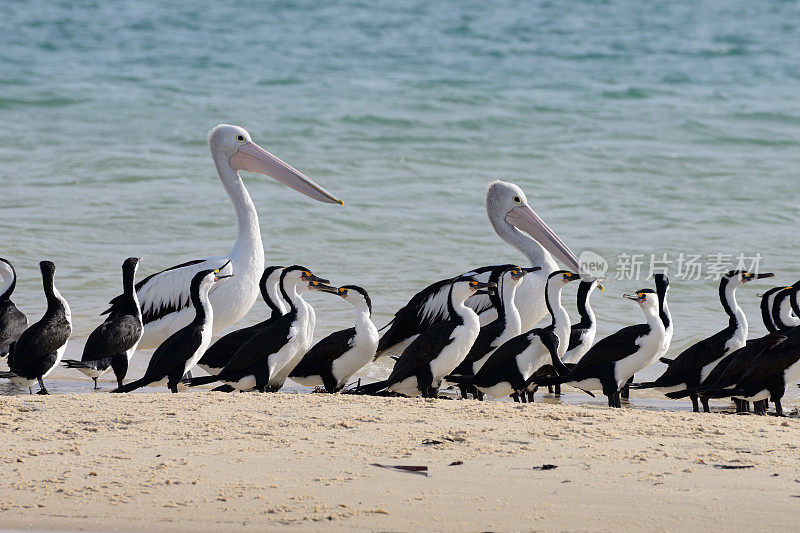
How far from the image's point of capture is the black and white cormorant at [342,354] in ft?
22.2

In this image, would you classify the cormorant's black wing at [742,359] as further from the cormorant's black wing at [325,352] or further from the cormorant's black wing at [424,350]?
the cormorant's black wing at [325,352]

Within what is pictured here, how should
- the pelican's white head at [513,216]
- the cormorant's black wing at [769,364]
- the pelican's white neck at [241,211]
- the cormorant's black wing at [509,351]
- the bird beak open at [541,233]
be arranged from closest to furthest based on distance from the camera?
the cormorant's black wing at [769,364]
the cormorant's black wing at [509,351]
the pelican's white neck at [241,211]
the bird beak open at [541,233]
the pelican's white head at [513,216]

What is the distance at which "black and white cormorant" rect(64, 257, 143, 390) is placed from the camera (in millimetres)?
6766

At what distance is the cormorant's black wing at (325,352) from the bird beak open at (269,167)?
2127 millimetres

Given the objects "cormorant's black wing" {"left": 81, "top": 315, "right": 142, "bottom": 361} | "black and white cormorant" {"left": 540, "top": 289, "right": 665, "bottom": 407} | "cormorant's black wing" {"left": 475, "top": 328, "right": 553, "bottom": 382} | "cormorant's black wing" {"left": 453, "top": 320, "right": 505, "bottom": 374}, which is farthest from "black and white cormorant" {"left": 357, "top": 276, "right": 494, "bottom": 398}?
"cormorant's black wing" {"left": 81, "top": 315, "right": 142, "bottom": 361}

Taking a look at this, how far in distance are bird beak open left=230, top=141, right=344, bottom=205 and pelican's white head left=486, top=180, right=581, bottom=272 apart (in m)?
1.35

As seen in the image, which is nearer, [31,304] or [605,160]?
[31,304]

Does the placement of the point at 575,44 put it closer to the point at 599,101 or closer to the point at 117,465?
the point at 599,101

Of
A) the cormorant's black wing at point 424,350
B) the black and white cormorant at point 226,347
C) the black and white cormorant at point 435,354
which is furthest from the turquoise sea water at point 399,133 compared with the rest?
the cormorant's black wing at point 424,350

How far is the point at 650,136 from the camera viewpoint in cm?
1775

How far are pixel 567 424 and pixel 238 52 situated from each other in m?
20.4

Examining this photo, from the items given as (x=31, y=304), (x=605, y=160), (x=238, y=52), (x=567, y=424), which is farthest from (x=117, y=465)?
(x=238, y=52)

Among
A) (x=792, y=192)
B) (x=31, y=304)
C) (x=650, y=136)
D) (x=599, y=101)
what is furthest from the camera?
(x=599, y=101)

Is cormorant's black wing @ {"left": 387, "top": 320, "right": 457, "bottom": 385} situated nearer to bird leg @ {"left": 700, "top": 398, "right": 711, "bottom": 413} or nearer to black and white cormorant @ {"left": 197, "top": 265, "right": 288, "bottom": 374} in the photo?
black and white cormorant @ {"left": 197, "top": 265, "right": 288, "bottom": 374}
